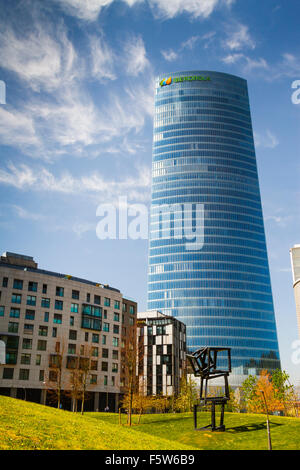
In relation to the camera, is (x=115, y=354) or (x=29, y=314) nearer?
(x=29, y=314)

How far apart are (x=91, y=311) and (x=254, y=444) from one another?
63.9 meters

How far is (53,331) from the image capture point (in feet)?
288

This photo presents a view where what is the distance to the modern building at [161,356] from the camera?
111 m

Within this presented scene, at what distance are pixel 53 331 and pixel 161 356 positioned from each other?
125 feet

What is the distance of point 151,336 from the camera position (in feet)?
382

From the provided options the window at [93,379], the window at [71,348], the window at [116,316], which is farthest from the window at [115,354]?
the window at [71,348]

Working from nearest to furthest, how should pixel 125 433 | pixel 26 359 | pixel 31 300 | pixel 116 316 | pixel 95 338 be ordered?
1. pixel 125 433
2. pixel 26 359
3. pixel 31 300
4. pixel 95 338
5. pixel 116 316

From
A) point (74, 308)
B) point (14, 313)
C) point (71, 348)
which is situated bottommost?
point (71, 348)

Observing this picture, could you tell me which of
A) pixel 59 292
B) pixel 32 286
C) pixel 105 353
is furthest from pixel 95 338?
pixel 32 286

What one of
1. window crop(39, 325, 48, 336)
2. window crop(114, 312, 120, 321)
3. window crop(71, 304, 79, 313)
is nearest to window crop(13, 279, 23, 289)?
window crop(39, 325, 48, 336)

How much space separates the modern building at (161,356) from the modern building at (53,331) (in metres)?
15.4

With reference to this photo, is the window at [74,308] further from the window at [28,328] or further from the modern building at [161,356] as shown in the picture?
the modern building at [161,356]

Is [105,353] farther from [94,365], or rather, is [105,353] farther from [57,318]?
[57,318]
